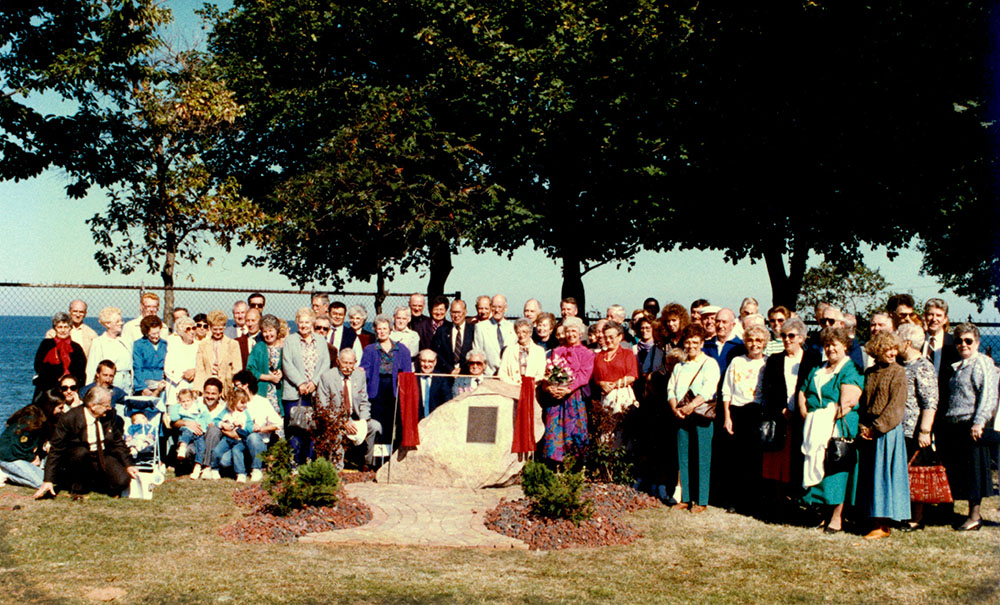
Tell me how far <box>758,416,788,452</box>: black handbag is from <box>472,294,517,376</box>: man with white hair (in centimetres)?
350

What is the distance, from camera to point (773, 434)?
9.21m

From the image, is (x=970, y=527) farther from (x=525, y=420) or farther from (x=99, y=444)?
(x=99, y=444)

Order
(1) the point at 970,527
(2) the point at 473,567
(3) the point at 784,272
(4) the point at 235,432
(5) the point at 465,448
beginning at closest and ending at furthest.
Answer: (2) the point at 473,567 < (1) the point at 970,527 < (5) the point at 465,448 < (4) the point at 235,432 < (3) the point at 784,272

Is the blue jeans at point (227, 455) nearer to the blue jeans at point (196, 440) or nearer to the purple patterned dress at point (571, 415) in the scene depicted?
the blue jeans at point (196, 440)

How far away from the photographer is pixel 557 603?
21.5 feet

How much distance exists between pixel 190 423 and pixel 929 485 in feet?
26.2

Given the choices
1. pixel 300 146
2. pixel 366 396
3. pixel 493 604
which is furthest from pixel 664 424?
pixel 300 146

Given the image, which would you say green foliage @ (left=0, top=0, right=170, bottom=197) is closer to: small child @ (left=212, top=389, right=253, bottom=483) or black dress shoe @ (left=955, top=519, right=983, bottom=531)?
small child @ (left=212, top=389, right=253, bottom=483)

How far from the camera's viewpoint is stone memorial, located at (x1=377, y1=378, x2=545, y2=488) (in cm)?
1072

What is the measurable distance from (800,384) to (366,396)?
200 inches

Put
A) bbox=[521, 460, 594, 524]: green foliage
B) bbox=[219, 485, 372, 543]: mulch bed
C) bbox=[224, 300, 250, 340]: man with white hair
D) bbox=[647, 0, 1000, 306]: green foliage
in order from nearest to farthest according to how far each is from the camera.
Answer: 1. bbox=[219, 485, 372, 543]: mulch bed
2. bbox=[521, 460, 594, 524]: green foliage
3. bbox=[224, 300, 250, 340]: man with white hair
4. bbox=[647, 0, 1000, 306]: green foliage

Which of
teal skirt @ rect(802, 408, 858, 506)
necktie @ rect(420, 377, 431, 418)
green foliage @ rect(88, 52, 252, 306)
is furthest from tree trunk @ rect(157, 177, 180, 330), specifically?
teal skirt @ rect(802, 408, 858, 506)

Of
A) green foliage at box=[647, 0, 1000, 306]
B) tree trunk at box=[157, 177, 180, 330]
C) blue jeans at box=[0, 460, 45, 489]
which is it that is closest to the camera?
blue jeans at box=[0, 460, 45, 489]

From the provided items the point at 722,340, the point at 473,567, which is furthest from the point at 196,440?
the point at 722,340
